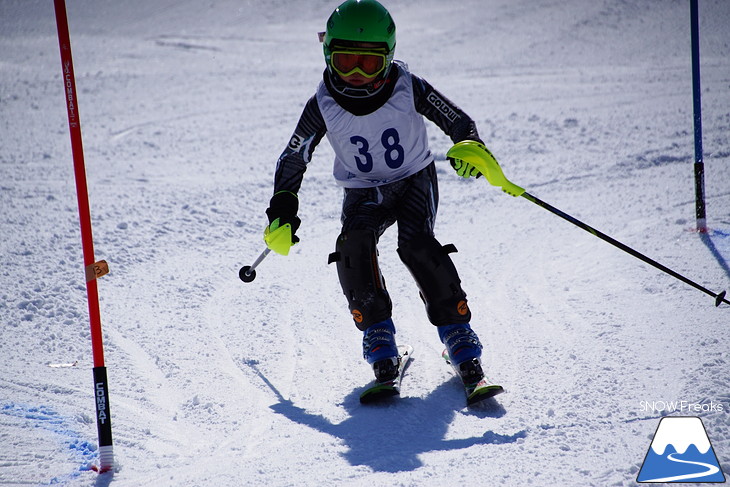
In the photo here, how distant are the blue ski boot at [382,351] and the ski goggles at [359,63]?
1.33 m

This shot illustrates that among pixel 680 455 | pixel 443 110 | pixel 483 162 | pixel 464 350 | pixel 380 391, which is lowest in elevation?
pixel 680 455

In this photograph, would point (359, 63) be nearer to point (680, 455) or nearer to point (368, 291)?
point (368, 291)

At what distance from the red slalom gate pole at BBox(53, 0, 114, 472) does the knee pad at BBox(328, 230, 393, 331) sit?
48.2 inches

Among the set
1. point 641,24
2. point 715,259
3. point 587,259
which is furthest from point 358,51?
point 641,24

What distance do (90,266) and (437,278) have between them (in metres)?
1.67

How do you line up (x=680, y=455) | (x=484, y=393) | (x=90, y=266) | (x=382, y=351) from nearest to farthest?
(x=680, y=455) < (x=90, y=266) < (x=484, y=393) < (x=382, y=351)

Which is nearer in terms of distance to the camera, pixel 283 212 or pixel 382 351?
pixel 382 351

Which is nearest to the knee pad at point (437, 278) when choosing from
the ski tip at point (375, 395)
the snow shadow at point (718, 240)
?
the ski tip at point (375, 395)

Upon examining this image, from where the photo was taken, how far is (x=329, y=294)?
499cm

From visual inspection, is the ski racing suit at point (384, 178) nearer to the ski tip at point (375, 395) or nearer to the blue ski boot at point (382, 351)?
the blue ski boot at point (382, 351)

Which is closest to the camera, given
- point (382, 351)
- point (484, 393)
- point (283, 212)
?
point (484, 393)

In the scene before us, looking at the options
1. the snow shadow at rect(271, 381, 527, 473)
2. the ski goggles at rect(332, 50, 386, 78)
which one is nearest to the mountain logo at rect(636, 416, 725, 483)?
the snow shadow at rect(271, 381, 527, 473)

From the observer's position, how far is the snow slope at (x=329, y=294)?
120 inches

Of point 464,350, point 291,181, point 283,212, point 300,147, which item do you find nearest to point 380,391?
point 464,350
